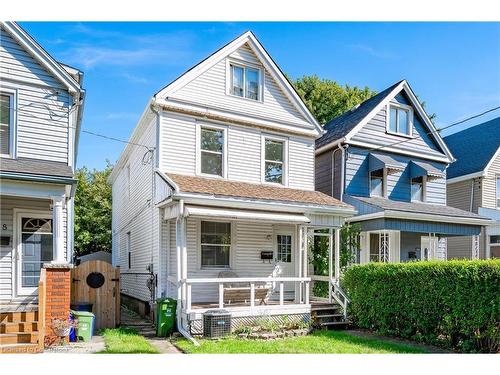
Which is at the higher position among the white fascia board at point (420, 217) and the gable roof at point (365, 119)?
the gable roof at point (365, 119)

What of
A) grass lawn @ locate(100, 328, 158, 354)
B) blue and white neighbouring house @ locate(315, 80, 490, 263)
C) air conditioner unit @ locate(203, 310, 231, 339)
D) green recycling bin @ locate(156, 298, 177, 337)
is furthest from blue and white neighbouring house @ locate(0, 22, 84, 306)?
blue and white neighbouring house @ locate(315, 80, 490, 263)

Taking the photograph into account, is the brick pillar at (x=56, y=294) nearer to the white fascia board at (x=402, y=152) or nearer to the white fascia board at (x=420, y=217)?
the white fascia board at (x=420, y=217)

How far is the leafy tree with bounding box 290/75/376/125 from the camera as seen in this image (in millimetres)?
32125

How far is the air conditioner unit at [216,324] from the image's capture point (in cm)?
1089

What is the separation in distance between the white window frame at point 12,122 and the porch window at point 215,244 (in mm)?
5255

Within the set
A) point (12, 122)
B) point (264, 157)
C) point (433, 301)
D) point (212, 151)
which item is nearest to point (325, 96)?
point (264, 157)

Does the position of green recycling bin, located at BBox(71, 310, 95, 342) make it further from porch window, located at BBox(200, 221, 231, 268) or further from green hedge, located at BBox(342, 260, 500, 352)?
green hedge, located at BBox(342, 260, 500, 352)

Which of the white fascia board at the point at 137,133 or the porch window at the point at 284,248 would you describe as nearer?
the white fascia board at the point at 137,133

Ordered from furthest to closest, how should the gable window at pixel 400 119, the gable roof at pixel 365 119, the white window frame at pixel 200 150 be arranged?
1. the gable window at pixel 400 119
2. the gable roof at pixel 365 119
3. the white window frame at pixel 200 150

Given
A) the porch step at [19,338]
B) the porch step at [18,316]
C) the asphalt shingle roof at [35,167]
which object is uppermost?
the asphalt shingle roof at [35,167]

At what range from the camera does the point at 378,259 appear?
16922mm

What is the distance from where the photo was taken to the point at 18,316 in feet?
32.2

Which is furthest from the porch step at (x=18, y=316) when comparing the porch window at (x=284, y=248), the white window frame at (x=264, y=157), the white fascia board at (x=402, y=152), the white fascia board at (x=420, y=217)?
the white fascia board at (x=402, y=152)
